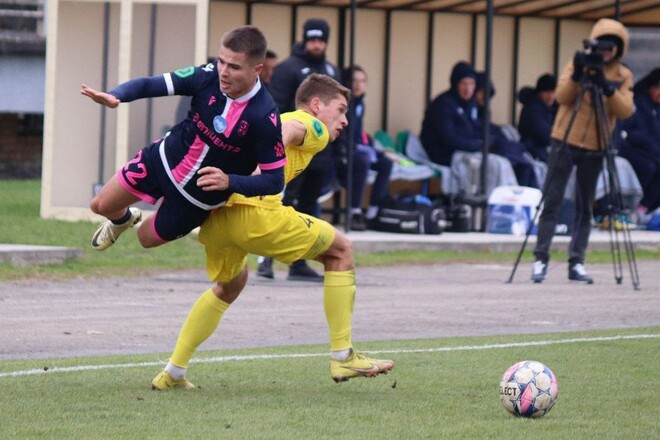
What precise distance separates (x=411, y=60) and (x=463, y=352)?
1253 centimetres

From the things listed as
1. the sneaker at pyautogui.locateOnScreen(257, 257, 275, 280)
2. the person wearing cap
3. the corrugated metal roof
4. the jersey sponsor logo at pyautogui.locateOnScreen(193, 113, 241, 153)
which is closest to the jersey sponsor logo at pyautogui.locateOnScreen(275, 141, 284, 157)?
the jersey sponsor logo at pyautogui.locateOnScreen(193, 113, 241, 153)

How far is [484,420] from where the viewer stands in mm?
6699

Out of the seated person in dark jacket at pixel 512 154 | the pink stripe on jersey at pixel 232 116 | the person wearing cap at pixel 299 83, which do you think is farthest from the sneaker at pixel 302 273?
the seated person in dark jacket at pixel 512 154

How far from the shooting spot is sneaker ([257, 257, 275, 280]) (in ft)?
44.5

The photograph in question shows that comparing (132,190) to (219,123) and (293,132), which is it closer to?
(219,123)

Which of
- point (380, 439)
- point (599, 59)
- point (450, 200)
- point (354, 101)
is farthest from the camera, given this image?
point (450, 200)

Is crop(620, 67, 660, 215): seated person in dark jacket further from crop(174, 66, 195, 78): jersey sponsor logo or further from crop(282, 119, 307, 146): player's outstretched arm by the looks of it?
crop(174, 66, 195, 78): jersey sponsor logo

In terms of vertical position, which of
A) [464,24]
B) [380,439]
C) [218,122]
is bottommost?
[380,439]

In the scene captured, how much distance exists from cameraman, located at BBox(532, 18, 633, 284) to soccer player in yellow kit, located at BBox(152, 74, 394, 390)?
5.90 m

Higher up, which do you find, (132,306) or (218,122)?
(218,122)

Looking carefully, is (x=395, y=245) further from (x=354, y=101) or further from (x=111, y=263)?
(x=111, y=263)

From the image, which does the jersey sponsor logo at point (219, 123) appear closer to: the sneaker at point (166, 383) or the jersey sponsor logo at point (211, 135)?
the jersey sponsor logo at point (211, 135)

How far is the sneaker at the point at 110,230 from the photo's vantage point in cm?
817

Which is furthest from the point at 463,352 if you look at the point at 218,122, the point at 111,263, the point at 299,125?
the point at 111,263
